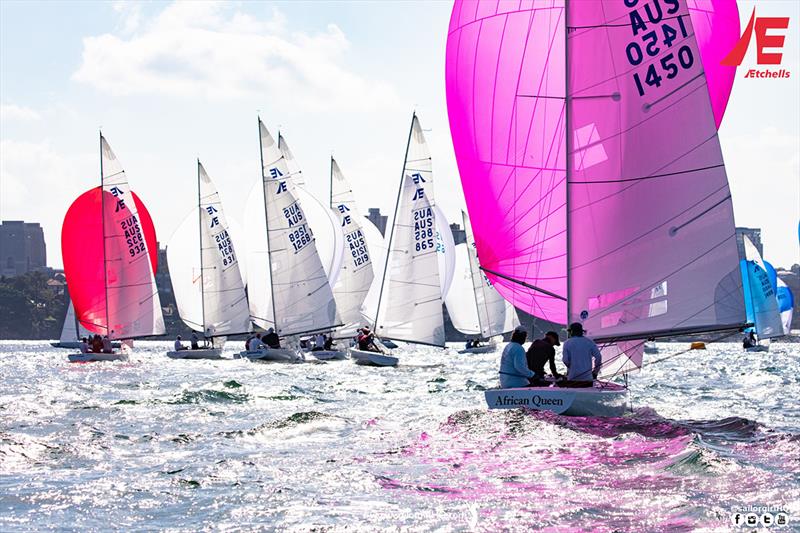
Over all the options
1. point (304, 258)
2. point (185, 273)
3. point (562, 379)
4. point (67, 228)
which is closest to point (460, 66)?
point (562, 379)

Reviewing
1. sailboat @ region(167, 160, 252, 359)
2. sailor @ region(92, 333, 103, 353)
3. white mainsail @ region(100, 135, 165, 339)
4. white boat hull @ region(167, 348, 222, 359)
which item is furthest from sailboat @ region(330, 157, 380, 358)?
sailor @ region(92, 333, 103, 353)

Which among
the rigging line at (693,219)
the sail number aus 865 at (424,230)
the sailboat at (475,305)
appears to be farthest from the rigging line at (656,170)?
the sailboat at (475,305)

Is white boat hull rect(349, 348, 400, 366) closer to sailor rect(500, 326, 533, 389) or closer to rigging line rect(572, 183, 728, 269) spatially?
rigging line rect(572, 183, 728, 269)

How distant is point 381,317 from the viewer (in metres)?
34.5

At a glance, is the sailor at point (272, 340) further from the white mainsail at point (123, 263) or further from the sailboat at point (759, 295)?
the sailboat at point (759, 295)

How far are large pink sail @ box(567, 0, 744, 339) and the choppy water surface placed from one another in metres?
1.56

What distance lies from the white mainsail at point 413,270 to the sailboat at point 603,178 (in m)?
18.8

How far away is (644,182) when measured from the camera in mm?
13781

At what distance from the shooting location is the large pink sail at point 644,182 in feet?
44.2

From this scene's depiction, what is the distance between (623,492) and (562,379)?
4.61 metres

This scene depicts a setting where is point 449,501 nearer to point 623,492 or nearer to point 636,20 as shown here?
point 623,492

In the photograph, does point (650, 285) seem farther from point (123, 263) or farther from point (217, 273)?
point (217, 273)

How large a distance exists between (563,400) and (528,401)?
0.43 m

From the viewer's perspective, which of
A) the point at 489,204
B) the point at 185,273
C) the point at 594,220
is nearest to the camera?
the point at 594,220
